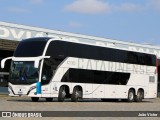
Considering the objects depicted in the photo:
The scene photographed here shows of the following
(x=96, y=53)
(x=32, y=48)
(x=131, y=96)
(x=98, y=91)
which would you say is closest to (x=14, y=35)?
(x=96, y=53)

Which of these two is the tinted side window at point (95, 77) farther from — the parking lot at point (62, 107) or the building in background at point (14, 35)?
the building in background at point (14, 35)

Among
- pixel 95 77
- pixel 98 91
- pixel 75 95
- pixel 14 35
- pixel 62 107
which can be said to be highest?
pixel 14 35

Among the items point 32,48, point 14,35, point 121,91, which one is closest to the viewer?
point 32,48

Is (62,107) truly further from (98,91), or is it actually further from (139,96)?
(139,96)

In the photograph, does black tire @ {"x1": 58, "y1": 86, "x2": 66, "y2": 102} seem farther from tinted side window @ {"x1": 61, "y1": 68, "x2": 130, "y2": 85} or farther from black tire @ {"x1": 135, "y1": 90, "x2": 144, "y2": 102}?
black tire @ {"x1": 135, "y1": 90, "x2": 144, "y2": 102}

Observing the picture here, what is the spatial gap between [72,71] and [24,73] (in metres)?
2.86

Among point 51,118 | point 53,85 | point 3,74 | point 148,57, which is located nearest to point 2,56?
point 3,74

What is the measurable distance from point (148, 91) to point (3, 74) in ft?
42.6

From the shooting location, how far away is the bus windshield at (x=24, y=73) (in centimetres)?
2577

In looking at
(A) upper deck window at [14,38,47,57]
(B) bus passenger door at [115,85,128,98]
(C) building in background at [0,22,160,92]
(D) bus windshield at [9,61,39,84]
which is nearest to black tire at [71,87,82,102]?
(D) bus windshield at [9,61,39,84]

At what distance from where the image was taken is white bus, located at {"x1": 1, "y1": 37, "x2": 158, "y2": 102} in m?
25.8

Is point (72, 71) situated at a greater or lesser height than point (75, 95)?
greater

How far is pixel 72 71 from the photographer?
2725cm

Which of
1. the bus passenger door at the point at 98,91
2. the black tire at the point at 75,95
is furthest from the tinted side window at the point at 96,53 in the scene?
the black tire at the point at 75,95
